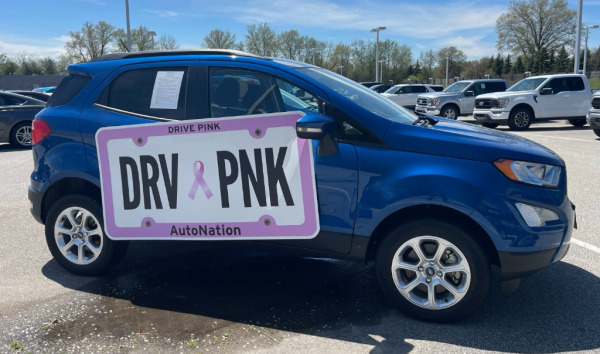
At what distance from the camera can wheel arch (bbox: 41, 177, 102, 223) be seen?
14.0ft

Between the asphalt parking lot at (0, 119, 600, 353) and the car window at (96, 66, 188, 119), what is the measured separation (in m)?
1.10

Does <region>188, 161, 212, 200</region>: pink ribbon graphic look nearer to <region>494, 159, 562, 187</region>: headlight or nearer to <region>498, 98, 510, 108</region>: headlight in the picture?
<region>494, 159, 562, 187</region>: headlight

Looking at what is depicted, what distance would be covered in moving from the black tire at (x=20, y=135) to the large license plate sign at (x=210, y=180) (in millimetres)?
11220

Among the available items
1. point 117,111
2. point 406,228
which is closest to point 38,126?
point 117,111

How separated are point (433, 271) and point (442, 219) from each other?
36 cm

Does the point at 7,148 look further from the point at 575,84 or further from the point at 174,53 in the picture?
the point at 575,84

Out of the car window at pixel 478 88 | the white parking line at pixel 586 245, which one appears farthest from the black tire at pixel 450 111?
the white parking line at pixel 586 245

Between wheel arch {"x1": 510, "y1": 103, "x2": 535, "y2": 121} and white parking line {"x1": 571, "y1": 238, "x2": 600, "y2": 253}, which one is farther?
wheel arch {"x1": 510, "y1": 103, "x2": 535, "y2": 121}

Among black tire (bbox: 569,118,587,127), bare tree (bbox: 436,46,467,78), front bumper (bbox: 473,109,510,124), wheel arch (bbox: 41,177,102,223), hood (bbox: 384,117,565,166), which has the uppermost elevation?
bare tree (bbox: 436,46,467,78)

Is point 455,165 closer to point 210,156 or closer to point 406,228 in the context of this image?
point 406,228

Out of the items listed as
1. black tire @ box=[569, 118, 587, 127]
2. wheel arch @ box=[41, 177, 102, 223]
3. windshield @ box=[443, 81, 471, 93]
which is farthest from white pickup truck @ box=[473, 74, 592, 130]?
wheel arch @ box=[41, 177, 102, 223]

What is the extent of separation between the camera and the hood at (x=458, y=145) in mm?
3330

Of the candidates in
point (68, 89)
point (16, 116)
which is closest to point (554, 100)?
point (16, 116)

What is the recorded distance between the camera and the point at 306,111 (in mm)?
3686
